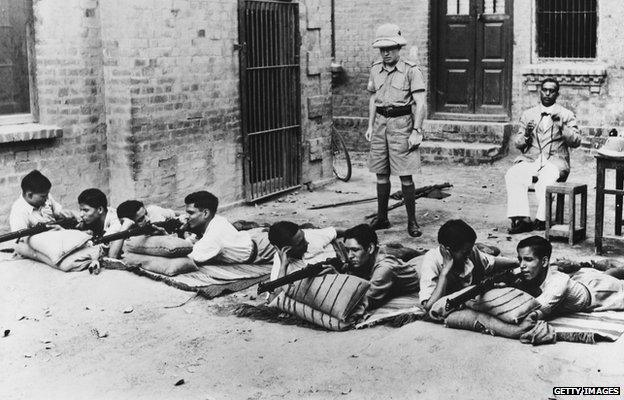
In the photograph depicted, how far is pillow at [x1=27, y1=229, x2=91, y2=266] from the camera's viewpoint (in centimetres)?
818

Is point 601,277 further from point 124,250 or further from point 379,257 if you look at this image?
point 124,250

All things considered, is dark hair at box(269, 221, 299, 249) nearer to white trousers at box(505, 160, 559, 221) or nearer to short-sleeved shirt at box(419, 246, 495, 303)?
short-sleeved shirt at box(419, 246, 495, 303)

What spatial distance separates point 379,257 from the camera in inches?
281

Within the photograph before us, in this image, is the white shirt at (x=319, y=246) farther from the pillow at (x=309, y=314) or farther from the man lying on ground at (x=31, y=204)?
the man lying on ground at (x=31, y=204)

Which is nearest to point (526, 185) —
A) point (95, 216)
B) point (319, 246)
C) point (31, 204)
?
point (319, 246)

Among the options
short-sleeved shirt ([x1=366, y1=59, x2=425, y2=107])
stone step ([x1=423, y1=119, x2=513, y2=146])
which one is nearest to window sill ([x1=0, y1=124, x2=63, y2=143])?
short-sleeved shirt ([x1=366, y1=59, x2=425, y2=107])

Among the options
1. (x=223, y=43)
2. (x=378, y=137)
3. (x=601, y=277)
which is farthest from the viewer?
(x=223, y=43)

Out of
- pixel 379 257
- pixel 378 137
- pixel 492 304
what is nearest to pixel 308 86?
pixel 378 137

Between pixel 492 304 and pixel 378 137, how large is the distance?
13.4ft

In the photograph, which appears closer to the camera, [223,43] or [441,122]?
[223,43]

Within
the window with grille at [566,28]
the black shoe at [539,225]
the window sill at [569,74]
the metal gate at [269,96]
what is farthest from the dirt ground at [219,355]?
the window with grille at [566,28]

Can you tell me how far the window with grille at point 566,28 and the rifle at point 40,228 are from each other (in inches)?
339

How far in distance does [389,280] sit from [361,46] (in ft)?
31.2

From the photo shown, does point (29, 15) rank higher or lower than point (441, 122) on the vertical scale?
higher
